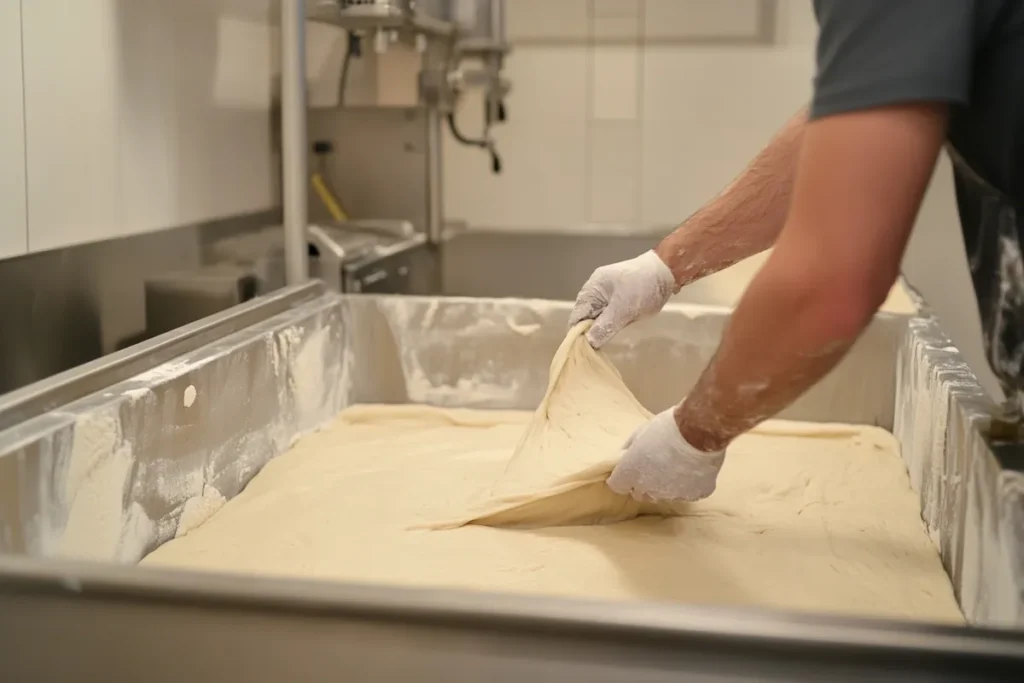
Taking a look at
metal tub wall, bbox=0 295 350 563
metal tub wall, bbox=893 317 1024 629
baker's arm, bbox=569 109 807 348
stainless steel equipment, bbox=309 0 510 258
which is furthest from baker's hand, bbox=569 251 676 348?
stainless steel equipment, bbox=309 0 510 258

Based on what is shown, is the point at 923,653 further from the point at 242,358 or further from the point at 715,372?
the point at 242,358

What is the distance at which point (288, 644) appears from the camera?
2.06ft

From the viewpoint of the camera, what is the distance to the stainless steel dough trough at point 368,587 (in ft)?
1.95

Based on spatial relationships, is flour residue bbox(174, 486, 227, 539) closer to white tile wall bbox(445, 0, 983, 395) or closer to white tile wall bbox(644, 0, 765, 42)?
white tile wall bbox(445, 0, 983, 395)

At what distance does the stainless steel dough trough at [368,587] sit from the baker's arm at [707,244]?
306mm

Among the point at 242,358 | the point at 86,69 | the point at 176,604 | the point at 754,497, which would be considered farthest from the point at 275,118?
the point at 176,604

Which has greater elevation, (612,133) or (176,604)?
(612,133)

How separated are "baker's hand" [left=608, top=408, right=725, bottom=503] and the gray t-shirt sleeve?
0.47m

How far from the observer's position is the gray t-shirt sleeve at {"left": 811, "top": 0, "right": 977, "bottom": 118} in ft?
2.10

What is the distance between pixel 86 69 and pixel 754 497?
3.71 feet

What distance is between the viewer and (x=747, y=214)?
1185 millimetres

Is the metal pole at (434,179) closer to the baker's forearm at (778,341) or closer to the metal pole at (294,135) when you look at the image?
the metal pole at (294,135)

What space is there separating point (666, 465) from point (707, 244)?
34 cm

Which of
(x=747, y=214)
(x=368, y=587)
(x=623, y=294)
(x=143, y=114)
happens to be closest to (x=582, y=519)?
(x=623, y=294)
